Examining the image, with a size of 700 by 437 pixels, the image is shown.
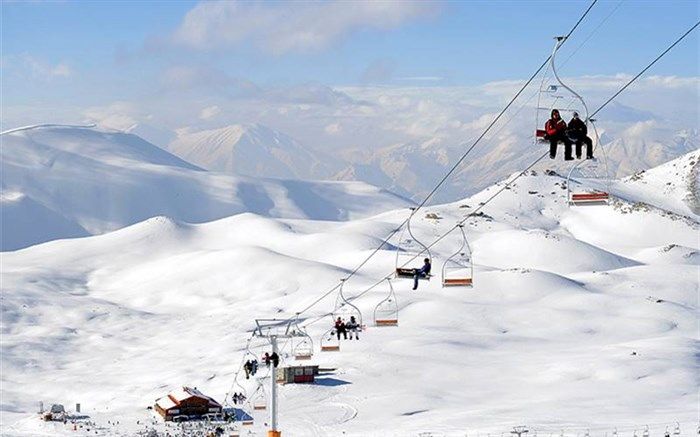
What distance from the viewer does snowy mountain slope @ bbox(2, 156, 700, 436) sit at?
72938 mm

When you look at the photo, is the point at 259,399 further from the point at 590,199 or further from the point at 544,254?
the point at 544,254

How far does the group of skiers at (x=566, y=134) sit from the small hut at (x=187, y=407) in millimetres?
55092

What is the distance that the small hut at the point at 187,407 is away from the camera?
76.2m

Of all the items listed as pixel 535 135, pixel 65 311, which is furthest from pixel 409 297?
pixel 535 135

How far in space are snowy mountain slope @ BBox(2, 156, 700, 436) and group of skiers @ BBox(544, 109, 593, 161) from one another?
Result: 35.4m

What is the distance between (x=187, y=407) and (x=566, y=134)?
56.1 m

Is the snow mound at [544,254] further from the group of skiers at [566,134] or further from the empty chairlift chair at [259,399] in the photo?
the group of skiers at [566,134]

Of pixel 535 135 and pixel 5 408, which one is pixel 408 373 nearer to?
pixel 5 408

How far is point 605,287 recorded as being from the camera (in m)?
128

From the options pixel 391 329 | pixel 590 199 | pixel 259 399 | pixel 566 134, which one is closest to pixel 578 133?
pixel 566 134

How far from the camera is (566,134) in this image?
2536 cm

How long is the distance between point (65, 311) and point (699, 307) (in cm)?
7440

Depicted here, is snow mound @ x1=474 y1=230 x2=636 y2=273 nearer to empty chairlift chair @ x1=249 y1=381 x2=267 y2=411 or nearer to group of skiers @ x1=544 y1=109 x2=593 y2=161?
empty chairlift chair @ x1=249 y1=381 x2=267 y2=411

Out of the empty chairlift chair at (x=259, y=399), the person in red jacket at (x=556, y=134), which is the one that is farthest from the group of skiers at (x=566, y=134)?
the empty chairlift chair at (x=259, y=399)
